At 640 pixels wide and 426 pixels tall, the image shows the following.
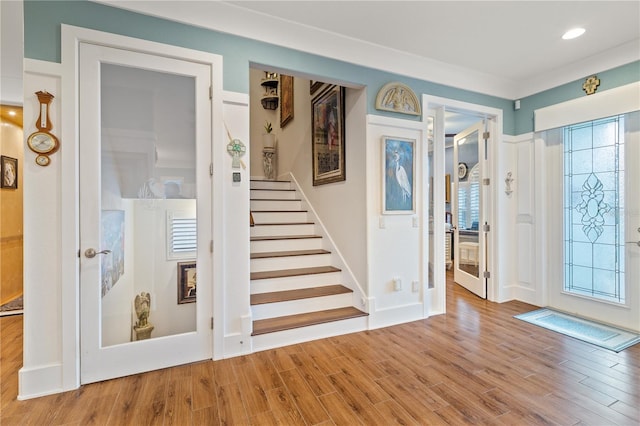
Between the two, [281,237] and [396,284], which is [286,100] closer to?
[281,237]

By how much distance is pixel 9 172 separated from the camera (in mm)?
3906

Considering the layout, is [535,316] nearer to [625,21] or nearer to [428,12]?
[625,21]

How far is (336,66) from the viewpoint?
291cm

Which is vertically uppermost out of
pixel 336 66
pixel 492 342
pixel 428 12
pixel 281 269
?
pixel 428 12

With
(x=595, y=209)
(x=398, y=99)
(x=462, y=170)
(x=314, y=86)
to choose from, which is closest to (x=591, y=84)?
(x=595, y=209)

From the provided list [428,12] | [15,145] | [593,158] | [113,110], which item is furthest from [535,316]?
[15,145]

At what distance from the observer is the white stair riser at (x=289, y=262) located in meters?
3.32

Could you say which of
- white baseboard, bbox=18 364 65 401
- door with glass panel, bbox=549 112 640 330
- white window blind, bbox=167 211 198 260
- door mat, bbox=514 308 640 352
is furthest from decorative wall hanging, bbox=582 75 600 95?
white baseboard, bbox=18 364 65 401

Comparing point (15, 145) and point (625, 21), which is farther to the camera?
point (15, 145)

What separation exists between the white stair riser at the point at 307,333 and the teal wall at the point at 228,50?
2.13 metres

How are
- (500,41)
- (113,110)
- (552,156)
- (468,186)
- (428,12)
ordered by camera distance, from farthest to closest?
(468,186)
(552,156)
(500,41)
(428,12)
(113,110)

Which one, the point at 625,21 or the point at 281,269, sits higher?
the point at 625,21

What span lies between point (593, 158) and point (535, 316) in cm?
191

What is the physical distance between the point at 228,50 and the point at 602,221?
167 inches
